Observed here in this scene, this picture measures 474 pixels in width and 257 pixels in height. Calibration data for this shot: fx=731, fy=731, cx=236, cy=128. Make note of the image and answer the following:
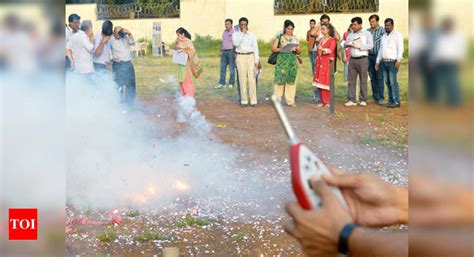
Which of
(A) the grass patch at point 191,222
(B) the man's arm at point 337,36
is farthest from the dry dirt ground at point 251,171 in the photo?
(B) the man's arm at point 337,36

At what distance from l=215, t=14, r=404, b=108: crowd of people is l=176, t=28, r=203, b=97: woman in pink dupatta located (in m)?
0.13

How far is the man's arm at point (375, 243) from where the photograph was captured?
3.28 feet

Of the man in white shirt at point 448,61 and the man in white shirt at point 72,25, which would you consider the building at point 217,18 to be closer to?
the man in white shirt at point 72,25

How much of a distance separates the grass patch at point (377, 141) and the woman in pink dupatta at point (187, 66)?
35.1 inches

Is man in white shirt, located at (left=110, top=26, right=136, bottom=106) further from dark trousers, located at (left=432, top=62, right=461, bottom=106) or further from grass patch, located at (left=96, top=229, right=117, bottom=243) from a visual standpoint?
dark trousers, located at (left=432, top=62, right=461, bottom=106)

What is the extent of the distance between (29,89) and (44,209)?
0.50 m

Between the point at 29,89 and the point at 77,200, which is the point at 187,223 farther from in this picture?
the point at 29,89

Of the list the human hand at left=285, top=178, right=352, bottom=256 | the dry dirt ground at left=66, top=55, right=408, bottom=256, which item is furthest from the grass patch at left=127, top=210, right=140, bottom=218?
the human hand at left=285, top=178, right=352, bottom=256

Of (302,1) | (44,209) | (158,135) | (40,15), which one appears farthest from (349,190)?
(158,135)

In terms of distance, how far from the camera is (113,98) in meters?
3.73

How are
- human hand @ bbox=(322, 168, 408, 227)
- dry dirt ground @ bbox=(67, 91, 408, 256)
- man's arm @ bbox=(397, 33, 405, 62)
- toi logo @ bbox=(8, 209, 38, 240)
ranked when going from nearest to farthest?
human hand @ bbox=(322, 168, 408, 227) < toi logo @ bbox=(8, 209, 38, 240) < man's arm @ bbox=(397, 33, 405, 62) < dry dirt ground @ bbox=(67, 91, 408, 256)

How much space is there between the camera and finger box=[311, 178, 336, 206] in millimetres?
1030

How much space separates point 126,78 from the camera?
12.2ft

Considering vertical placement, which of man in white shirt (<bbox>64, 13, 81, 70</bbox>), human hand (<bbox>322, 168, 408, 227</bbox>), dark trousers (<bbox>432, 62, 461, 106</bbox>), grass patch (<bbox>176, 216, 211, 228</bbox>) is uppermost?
man in white shirt (<bbox>64, 13, 81, 70</bbox>)
